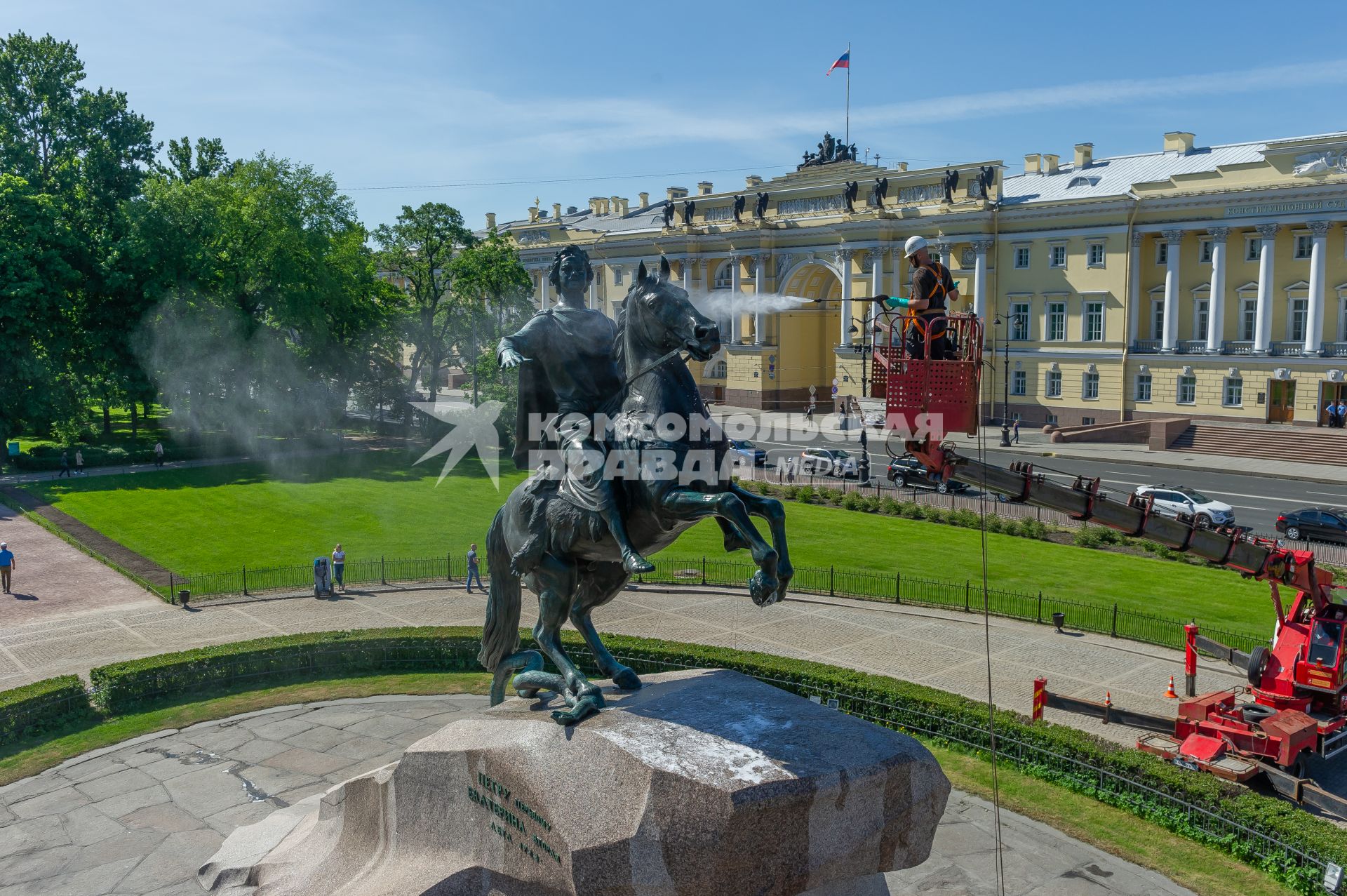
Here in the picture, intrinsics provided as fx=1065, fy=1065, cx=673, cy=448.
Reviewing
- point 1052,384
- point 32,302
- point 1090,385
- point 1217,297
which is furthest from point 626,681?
point 1052,384

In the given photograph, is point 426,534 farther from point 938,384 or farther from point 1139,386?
point 1139,386

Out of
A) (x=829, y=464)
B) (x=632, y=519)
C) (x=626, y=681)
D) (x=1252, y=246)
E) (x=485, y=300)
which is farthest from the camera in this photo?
(x=485, y=300)

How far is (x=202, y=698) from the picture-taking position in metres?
20.1

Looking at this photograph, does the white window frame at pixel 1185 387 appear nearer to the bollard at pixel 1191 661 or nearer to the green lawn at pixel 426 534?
the green lawn at pixel 426 534

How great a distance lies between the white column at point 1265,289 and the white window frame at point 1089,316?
310 inches

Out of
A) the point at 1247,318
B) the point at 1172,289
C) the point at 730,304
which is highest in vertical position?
the point at 1172,289

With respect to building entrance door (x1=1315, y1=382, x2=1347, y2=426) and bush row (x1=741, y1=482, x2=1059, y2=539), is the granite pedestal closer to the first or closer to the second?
bush row (x1=741, y1=482, x2=1059, y2=539)

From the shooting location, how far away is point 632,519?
10.8 meters

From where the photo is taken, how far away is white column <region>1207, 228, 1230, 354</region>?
54.9 m

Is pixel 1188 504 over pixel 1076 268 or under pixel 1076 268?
under

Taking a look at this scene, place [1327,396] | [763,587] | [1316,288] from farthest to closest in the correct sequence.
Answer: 1. [1316,288]
2. [1327,396]
3. [763,587]

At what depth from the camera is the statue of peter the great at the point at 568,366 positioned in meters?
11.6

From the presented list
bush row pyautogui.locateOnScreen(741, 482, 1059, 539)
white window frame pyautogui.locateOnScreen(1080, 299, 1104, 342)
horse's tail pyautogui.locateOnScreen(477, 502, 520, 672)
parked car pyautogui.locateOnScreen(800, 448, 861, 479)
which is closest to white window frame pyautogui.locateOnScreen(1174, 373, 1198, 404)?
white window frame pyautogui.locateOnScreen(1080, 299, 1104, 342)

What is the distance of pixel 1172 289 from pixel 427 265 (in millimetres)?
40264
